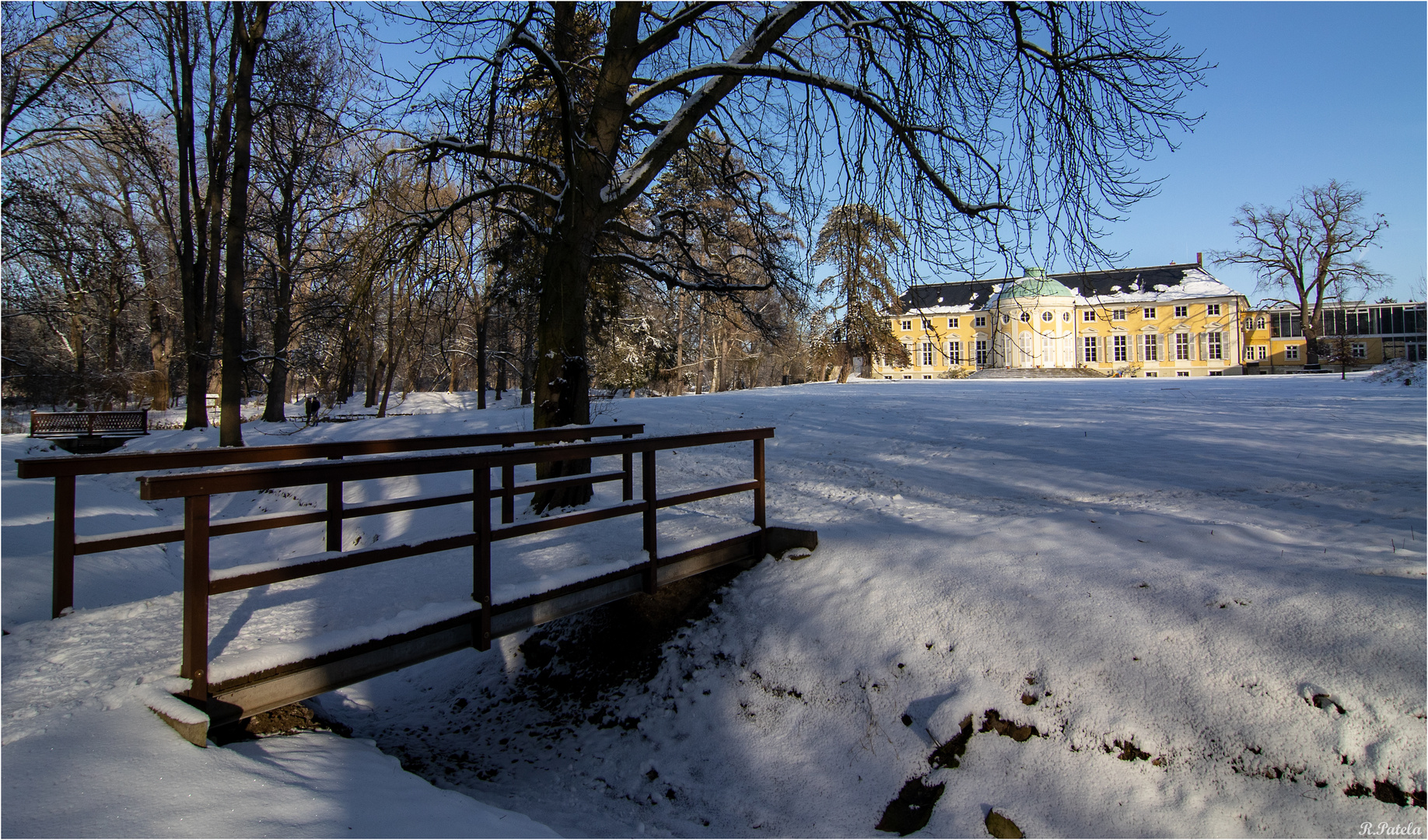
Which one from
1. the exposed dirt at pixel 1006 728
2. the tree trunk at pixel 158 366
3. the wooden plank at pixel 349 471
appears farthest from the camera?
the tree trunk at pixel 158 366

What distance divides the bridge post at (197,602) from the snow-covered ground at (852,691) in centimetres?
26

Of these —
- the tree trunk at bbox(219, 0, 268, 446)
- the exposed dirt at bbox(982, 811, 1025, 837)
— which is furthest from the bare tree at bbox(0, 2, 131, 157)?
the exposed dirt at bbox(982, 811, 1025, 837)

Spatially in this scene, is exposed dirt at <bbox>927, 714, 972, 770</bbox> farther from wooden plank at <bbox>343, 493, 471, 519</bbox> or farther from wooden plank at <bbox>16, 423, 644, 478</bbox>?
wooden plank at <bbox>16, 423, 644, 478</bbox>

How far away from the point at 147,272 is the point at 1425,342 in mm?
85610

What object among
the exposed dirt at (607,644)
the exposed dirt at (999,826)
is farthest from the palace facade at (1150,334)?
the exposed dirt at (999,826)

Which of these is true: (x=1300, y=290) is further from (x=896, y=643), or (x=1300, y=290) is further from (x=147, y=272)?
(x=147, y=272)

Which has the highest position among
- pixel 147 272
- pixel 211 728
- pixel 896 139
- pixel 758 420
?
pixel 147 272

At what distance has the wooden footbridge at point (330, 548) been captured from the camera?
3.12 m

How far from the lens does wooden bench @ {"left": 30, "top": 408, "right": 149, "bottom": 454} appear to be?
16.3 m

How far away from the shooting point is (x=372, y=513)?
14.6 ft

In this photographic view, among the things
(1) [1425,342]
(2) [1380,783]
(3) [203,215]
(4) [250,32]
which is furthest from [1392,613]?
(1) [1425,342]

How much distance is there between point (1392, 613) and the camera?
405 centimetres

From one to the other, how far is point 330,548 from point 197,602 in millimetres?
2323

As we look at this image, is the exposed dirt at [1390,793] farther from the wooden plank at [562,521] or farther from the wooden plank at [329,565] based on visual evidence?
the wooden plank at [329,565]
